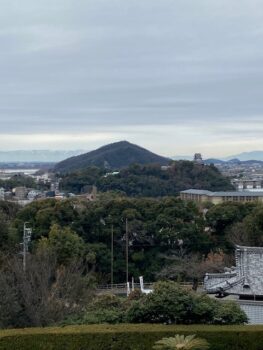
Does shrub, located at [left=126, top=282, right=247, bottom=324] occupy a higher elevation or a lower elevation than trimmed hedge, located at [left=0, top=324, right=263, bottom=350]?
higher

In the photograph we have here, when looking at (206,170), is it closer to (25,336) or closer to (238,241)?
(238,241)

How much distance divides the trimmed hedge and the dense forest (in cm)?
6379

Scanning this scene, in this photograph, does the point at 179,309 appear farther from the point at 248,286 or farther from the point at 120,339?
the point at 248,286

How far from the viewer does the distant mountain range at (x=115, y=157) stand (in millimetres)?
155250

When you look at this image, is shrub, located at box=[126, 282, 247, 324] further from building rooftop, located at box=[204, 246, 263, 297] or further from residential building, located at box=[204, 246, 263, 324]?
building rooftop, located at box=[204, 246, 263, 297]

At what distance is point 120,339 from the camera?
10477mm

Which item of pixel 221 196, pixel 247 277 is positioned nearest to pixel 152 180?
pixel 221 196

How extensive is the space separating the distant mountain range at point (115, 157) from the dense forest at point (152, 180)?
6380 centimetres

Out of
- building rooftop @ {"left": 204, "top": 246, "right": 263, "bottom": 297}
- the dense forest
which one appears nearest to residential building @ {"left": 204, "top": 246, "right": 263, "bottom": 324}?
building rooftop @ {"left": 204, "top": 246, "right": 263, "bottom": 297}

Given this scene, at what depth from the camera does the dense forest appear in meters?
76.7

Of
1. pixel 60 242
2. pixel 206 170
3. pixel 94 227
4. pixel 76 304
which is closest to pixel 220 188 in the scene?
pixel 206 170

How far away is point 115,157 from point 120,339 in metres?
150

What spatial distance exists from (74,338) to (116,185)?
67506 mm

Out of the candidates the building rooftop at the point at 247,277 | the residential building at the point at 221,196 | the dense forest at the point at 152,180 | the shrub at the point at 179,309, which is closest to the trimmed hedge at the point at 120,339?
the shrub at the point at 179,309
